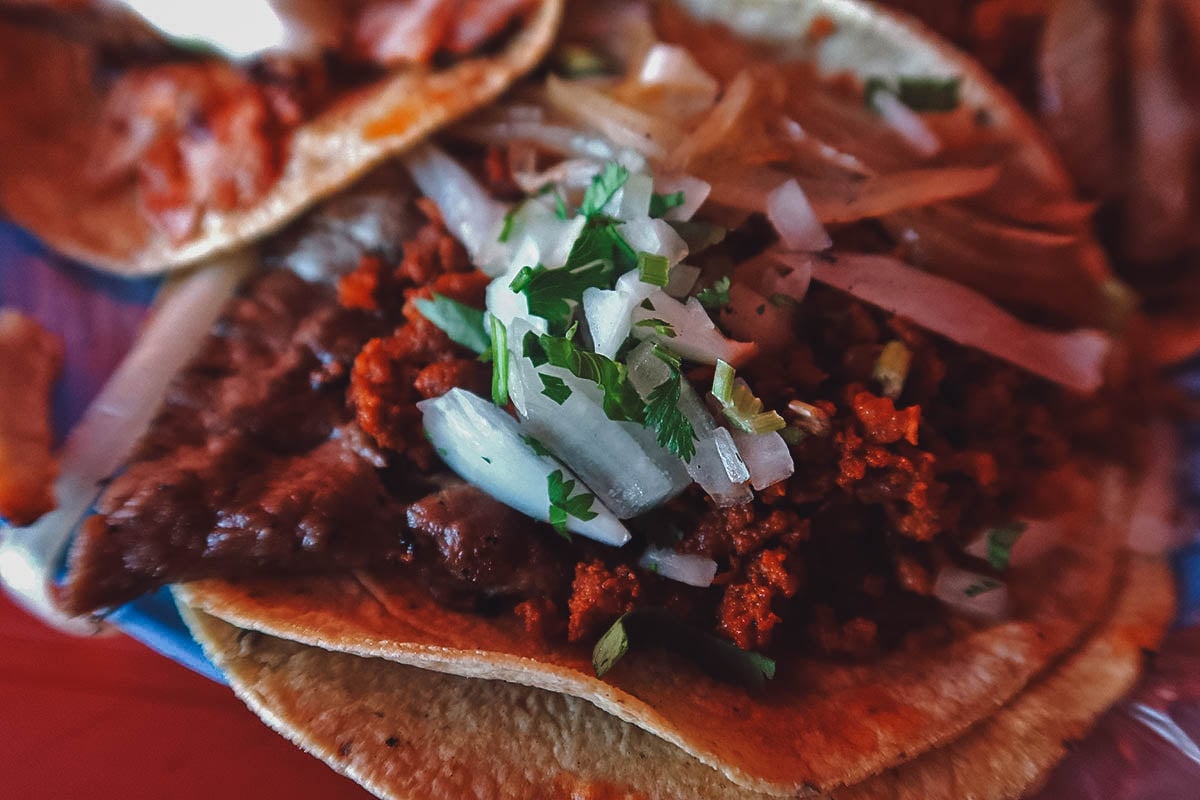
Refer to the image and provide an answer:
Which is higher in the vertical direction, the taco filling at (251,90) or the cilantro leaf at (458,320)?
the taco filling at (251,90)

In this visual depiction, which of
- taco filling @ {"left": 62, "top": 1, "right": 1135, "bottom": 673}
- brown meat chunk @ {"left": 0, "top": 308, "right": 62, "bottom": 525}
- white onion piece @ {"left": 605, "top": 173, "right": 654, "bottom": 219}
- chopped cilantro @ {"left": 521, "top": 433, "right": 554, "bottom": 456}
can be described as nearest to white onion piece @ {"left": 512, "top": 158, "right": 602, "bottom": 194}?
taco filling @ {"left": 62, "top": 1, "right": 1135, "bottom": 673}

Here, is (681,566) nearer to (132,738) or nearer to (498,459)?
(498,459)

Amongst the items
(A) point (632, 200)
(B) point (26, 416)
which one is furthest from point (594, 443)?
(B) point (26, 416)

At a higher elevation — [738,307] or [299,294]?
[738,307]

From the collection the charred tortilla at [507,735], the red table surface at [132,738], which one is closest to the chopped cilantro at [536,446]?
the charred tortilla at [507,735]

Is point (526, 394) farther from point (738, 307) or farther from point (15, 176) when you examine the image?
point (15, 176)

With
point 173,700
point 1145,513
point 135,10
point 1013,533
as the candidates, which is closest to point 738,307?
point 1013,533

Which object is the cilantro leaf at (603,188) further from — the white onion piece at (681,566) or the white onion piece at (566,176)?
the white onion piece at (681,566)
